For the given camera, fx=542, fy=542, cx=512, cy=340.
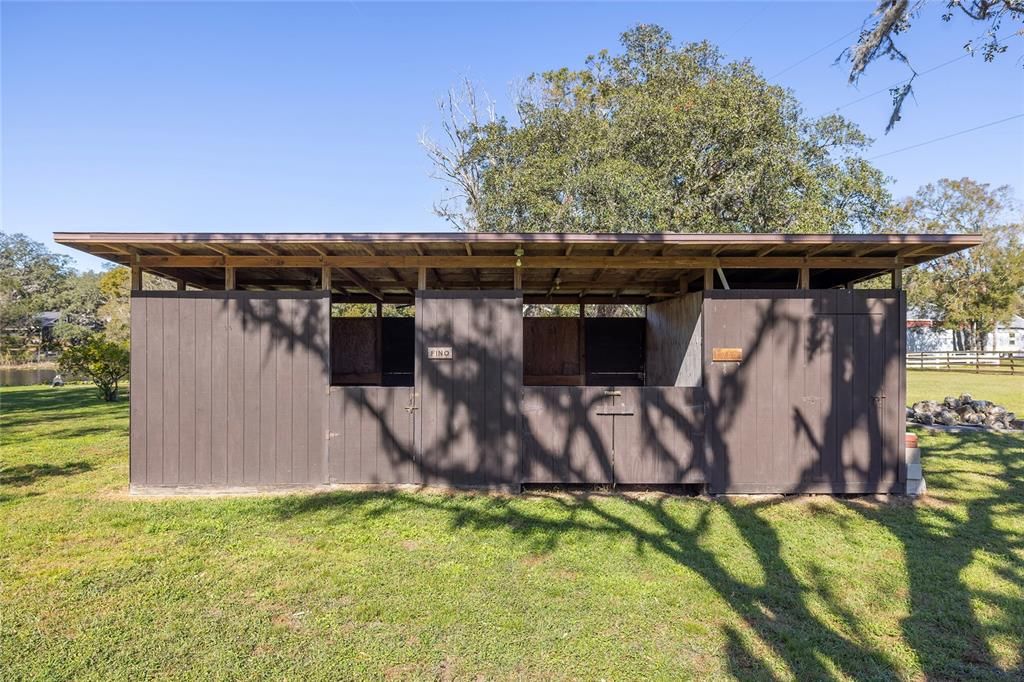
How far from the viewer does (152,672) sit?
2.25 m

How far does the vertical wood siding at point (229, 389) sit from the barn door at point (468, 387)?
3.10ft

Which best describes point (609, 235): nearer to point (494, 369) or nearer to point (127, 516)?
point (494, 369)

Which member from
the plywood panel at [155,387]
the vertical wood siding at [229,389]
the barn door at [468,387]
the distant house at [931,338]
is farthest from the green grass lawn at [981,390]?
the distant house at [931,338]

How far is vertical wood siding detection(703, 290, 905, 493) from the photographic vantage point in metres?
4.87

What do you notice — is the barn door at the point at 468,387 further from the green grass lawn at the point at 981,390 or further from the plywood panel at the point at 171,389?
the green grass lawn at the point at 981,390

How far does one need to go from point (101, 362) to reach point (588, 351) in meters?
11.0

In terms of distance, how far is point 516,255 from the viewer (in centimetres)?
483

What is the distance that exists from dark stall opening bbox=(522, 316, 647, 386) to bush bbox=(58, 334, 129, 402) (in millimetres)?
10066

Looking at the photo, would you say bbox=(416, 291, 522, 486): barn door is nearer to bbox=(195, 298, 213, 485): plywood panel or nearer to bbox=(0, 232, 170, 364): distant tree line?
bbox=(195, 298, 213, 485): plywood panel

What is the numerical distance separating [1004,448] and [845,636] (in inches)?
254

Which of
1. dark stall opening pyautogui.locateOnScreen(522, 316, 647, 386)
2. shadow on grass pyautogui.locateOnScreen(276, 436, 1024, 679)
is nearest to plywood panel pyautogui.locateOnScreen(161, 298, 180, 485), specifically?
shadow on grass pyautogui.locateOnScreen(276, 436, 1024, 679)

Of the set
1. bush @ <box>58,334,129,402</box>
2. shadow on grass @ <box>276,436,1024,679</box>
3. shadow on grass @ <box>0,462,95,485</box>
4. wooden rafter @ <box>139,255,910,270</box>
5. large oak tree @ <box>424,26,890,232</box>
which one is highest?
large oak tree @ <box>424,26,890,232</box>

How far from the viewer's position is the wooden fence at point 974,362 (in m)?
20.0

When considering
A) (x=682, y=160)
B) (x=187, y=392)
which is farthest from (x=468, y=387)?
(x=682, y=160)
